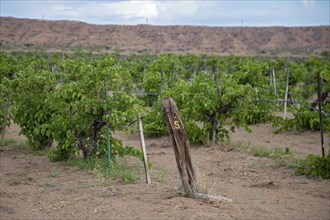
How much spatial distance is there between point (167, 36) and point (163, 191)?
299 feet

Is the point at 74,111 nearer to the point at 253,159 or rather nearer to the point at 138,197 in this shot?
the point at 138,197

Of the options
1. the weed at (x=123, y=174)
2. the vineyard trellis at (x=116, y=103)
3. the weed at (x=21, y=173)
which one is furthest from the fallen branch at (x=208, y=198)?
the weed at (x=21, y=173)

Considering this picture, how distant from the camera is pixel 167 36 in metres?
96.8

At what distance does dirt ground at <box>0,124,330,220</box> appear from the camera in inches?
241

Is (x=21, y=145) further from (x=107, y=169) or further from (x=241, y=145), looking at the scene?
(x=241, y=145)

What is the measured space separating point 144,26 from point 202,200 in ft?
319

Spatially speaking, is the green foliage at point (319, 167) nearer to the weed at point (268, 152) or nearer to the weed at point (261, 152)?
the weed at point (268, 152)

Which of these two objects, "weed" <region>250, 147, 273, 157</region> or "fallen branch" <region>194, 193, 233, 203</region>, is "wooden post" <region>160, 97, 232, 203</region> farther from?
Answer: "weed" <region>250, 147, 273, 157</region>

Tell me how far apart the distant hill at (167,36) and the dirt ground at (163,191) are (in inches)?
2920

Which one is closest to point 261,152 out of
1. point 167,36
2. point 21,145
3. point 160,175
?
point 160,175

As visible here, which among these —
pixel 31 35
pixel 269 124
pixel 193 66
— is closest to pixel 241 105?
pixel 269 124

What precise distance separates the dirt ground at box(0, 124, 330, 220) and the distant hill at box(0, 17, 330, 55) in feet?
243

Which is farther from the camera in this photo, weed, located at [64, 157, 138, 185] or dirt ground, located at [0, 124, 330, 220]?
weed, located at [64, 157, 138, 185]

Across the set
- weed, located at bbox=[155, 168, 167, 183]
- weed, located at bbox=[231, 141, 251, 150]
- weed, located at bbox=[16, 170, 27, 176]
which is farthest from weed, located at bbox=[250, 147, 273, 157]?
weed, located at bbox=[16, 170, 27, 176]
